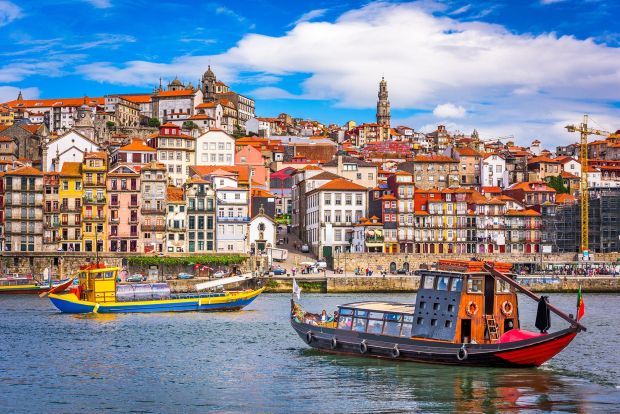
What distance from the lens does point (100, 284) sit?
63594 millimetres

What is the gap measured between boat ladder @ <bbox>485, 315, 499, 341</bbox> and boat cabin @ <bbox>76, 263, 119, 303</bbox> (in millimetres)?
33463

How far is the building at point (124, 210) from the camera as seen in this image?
95688 millimetres

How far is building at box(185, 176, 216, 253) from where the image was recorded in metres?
96.2

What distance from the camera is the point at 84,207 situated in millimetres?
95375

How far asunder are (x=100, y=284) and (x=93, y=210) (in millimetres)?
33227

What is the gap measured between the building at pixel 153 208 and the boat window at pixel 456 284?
204ft

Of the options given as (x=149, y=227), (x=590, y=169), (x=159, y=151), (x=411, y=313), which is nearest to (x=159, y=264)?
(x=149, y=227)

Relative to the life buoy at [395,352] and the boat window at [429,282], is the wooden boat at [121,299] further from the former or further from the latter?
the boat window at [429,282]

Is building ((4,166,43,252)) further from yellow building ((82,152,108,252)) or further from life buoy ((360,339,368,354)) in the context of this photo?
life buoy ((360,339,368,354))

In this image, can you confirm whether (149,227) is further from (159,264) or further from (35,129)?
(35,129)

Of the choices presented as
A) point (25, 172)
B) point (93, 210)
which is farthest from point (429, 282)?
point (25, 172)

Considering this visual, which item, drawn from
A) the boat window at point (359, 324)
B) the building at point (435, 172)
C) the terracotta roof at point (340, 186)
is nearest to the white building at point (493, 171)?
the building at point (435, 172)

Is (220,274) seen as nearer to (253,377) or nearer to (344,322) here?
(344,322)

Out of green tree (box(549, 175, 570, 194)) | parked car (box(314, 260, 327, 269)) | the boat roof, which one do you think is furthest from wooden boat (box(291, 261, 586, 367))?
green tree (box(549, 175, 570, 194))
